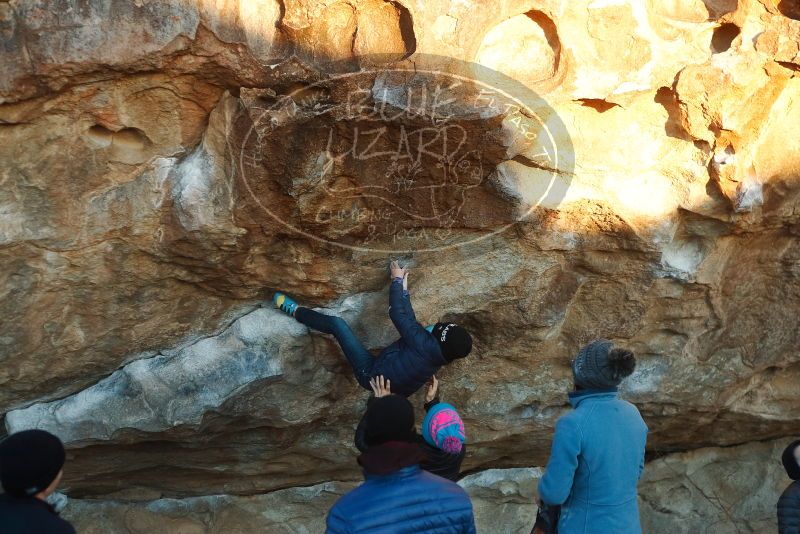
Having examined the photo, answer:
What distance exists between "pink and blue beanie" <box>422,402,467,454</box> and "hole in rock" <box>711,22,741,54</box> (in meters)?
1.60

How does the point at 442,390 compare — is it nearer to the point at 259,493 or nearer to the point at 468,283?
the point at 468,283

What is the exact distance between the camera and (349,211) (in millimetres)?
3076

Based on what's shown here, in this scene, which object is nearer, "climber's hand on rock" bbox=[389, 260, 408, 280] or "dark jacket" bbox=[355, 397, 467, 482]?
"dark jacket" bbox=[355, 397, 467, 482]

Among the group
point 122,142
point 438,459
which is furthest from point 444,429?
point 122,142

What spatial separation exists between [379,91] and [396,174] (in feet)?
1.15

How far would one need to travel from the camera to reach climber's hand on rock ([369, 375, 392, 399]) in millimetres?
3006

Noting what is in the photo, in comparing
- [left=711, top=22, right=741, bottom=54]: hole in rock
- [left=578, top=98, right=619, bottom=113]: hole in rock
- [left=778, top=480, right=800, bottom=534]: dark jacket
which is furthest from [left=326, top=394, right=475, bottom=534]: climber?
[left=711, top=22, right=741, bottom=54]: hole in rock

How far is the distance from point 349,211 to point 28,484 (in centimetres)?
155

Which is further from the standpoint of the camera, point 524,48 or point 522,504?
point 522,504

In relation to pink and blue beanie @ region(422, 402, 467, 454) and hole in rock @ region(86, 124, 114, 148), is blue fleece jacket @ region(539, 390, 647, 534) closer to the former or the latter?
pink and blue beanie @ region(422, 402, 467, 454)

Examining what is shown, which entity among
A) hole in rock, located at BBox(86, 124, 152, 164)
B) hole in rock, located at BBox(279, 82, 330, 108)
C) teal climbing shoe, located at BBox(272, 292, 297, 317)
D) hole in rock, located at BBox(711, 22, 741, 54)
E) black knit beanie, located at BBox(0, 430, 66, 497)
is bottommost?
black knit beanie, located at BBox(0, 430, 66, 497)

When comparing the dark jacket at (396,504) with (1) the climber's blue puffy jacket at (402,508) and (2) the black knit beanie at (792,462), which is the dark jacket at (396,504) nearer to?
(1) the climber's blue puffy jacket at (402,508)

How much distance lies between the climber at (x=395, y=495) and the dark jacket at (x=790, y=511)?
3.99 feet

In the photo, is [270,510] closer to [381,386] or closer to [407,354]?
[381,386]
